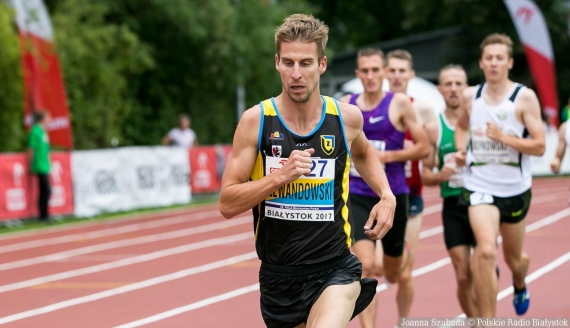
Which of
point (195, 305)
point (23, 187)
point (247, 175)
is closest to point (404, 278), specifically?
point (195, 305)

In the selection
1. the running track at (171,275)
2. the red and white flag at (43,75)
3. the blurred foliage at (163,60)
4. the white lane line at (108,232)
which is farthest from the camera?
the blurred foliage at (163,60)

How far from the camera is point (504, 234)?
24.9ft

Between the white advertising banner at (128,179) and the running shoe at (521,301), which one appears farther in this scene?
the white advertising banner at (128,179)

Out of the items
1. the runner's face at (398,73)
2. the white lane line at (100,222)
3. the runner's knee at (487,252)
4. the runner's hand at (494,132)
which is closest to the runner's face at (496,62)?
the runner's hand at (494,132)

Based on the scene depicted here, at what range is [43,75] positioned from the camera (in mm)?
17828

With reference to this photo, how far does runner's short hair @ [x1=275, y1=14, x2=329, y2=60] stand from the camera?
4590 millimetres

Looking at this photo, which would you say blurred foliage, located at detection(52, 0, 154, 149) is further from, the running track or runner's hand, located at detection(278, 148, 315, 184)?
runner's hand, located at detection(278, 148, 315, 184)

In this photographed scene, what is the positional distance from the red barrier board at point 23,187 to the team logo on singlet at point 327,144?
1202cm

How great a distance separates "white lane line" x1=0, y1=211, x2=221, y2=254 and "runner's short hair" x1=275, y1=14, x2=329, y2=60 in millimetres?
10019

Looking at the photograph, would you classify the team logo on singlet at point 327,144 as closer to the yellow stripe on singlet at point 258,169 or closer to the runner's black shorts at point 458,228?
the yellow stripe on singlet at point 258,169

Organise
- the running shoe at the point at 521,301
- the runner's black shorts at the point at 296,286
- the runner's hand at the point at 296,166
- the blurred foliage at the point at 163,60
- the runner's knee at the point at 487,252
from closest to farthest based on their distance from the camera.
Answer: the runner's hand at the point at 296,166 < the runner's black shorts at the point at 296,286 < the runner's knee at the point at 487,252 < the running shoe at the point at 521,301 < the blurred foliage at the point at 163,60

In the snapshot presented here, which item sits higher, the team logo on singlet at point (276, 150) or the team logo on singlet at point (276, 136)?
the team logo on singlet at point (276, 136)

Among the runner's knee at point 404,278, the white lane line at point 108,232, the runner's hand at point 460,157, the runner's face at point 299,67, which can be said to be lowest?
the white lane line at point 108,232

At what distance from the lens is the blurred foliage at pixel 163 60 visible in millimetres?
22844
